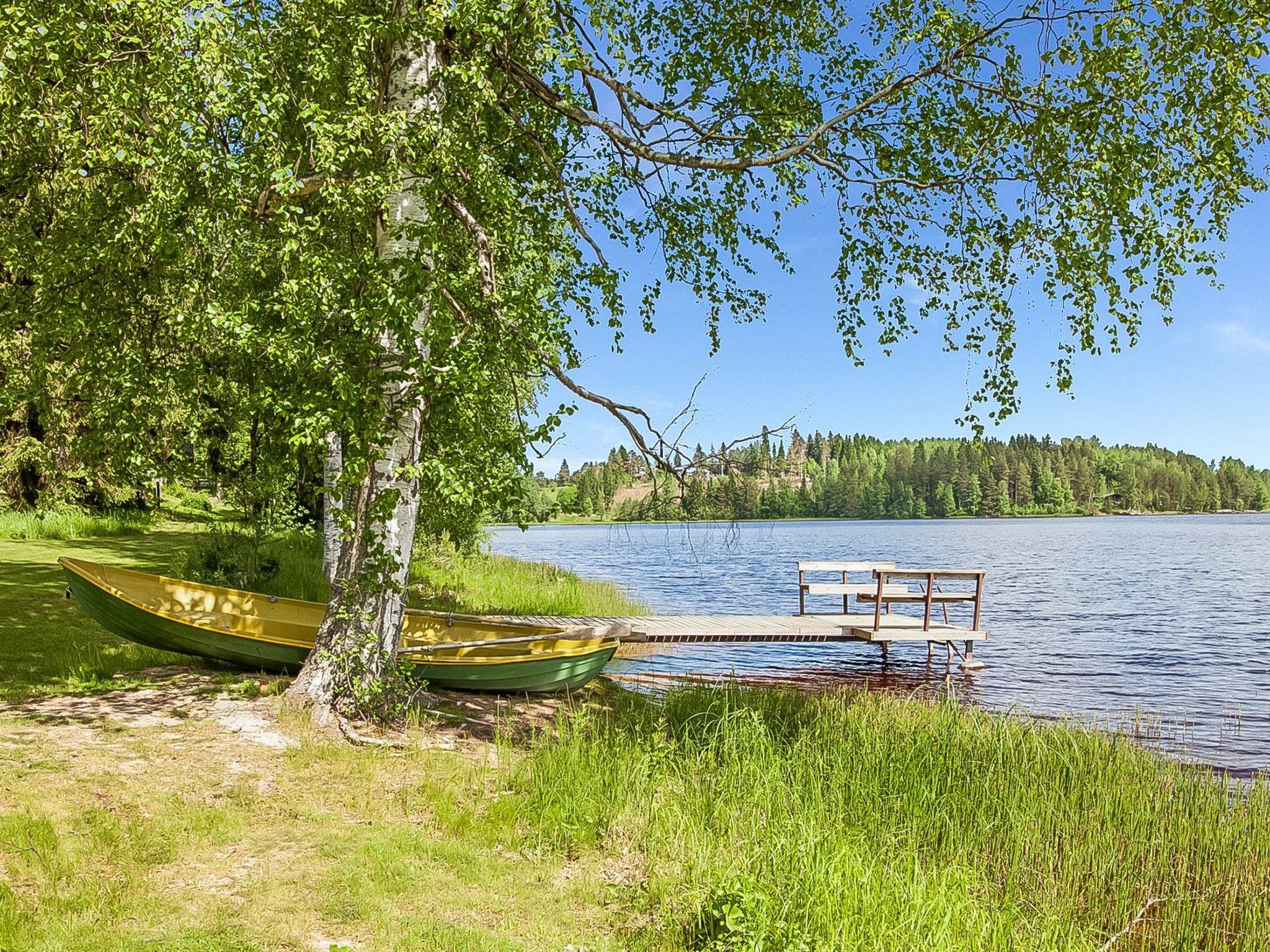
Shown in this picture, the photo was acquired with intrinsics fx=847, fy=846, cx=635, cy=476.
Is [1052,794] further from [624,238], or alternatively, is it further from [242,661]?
[242,661]

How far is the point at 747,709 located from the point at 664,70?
655 cm

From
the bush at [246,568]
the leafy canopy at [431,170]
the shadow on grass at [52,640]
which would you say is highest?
the leafy canopy at [431,170]

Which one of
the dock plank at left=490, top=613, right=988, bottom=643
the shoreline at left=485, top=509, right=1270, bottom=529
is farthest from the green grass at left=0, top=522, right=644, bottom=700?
the shoreline at left=485, top=509, right=1270, bottom=529

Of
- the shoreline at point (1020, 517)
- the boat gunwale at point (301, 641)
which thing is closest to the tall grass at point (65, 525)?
the boat gunwale at point (301, 641)

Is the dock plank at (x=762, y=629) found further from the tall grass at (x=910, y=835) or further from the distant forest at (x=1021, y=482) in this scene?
the distant forest at (x=1021, y=482)

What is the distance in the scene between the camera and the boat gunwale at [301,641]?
9070mm

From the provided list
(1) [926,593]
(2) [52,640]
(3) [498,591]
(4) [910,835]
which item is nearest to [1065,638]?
(1) [926,593]

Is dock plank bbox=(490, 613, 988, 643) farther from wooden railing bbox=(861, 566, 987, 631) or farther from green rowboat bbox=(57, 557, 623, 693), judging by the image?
green rowboat bbox=(57, 557, 623, 693)

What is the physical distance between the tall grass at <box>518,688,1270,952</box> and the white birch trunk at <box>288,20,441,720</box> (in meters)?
1.99

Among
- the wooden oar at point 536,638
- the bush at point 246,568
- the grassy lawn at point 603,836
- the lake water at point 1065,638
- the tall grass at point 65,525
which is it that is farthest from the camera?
the tall grass at point 65,525

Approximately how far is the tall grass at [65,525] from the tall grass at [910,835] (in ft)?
65.5

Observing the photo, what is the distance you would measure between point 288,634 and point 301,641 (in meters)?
0.56

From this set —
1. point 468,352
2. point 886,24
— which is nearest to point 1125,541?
point 886,24

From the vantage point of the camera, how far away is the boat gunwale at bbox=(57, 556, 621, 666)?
9.07 metres
